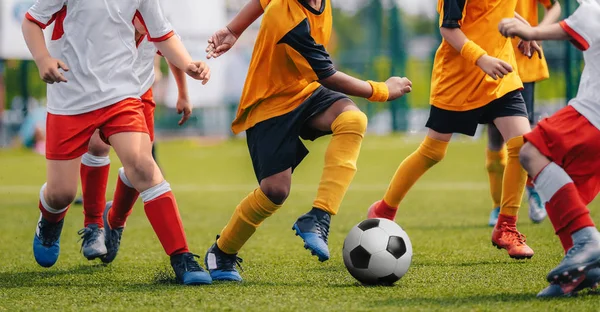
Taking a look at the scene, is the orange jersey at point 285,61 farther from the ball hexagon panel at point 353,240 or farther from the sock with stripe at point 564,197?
the sock with stripe at point 564,197

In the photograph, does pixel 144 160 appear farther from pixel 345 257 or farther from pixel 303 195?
pixel 303 195

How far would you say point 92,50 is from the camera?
4.56m

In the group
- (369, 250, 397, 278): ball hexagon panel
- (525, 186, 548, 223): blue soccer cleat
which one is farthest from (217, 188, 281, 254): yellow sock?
(525, 186, 548, 223): blue soccer cleat

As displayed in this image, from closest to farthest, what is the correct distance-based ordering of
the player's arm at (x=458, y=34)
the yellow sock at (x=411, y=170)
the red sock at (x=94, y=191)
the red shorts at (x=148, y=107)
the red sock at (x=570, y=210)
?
the red sock at (x=570, y=210) < the player's arm at (x=458, y=34) < the red shorts at (x=148, y=107) < the red sock at (x=94, y=191) < the yellow sock at (x=411, y=170)

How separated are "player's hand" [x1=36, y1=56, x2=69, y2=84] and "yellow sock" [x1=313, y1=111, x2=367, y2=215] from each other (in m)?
1.34

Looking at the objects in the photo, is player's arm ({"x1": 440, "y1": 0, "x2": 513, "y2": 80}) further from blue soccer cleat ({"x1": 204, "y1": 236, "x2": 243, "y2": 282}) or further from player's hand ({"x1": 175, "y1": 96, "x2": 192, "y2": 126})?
blue soccer cleat ({"x1": 204, "y1": 236, "x2": 243, "y2": 282})

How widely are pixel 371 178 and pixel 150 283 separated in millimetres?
7331

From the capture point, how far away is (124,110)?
4508 millimetres

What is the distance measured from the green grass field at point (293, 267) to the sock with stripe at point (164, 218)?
197 millimetres

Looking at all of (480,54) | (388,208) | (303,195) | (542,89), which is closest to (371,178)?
(303,195)

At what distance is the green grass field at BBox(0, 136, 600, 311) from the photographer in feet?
12.8

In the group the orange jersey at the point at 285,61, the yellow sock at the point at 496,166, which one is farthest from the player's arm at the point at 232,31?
the yellow sock at the point at 496,166

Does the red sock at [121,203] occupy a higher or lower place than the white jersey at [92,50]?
lower

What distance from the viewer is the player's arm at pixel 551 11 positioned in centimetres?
567
